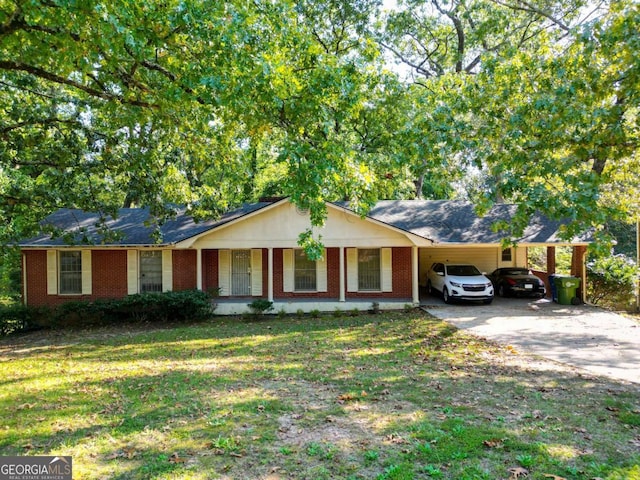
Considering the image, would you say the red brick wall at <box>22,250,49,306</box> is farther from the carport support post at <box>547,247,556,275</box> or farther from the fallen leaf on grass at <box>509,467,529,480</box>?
the carport support post at <box>547,247,556,275</box>

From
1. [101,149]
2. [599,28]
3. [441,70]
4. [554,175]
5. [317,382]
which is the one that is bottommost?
[317,382]

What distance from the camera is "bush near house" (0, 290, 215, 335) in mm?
16234

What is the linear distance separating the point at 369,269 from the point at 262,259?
4660mm

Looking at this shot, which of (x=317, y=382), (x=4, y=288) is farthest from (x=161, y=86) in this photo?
(x=4, y=288)

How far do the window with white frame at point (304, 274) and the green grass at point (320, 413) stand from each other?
7.23 metres

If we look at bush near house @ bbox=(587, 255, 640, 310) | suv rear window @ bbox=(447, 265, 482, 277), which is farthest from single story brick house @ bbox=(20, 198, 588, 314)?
suv rear window @ bbox=(447, 265, 482, 277)

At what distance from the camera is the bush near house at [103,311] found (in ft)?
53.3

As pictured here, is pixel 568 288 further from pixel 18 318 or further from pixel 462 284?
pixel 18 318

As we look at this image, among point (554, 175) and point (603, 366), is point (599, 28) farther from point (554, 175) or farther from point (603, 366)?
point (603, 366)

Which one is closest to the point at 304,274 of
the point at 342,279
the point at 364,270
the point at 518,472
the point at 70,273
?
the point at 342,279

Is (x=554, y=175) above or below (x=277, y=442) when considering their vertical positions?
above

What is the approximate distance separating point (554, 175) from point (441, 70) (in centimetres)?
2355

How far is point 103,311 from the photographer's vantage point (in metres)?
16.4

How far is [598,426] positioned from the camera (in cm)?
595
